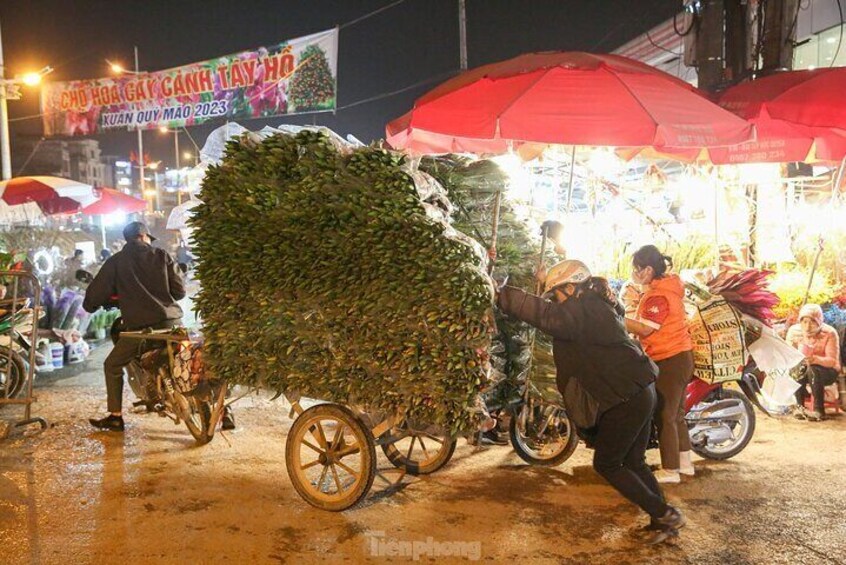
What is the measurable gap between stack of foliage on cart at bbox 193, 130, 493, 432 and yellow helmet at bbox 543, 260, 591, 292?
19.0 inches

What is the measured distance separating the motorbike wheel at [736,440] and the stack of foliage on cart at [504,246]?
5.43 feet

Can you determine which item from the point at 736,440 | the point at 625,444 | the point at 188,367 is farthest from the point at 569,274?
the point at 188,367

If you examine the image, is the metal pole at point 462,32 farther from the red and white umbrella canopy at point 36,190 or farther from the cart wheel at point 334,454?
the cart wheel at point 334,454

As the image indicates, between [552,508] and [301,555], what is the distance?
173 cm

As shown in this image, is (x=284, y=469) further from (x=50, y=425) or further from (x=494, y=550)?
(x=50, y=425)

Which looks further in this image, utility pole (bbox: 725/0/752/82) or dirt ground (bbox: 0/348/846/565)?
utility pole (bbox: 725/0/752/82)

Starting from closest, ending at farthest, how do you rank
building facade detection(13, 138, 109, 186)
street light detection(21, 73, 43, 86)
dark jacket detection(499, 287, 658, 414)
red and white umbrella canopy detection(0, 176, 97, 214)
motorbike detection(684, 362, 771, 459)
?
dark jacket detection(499, 287, 658, 414)
motorbike detection(684, 362, 771, 459)
red and white umbrella canopy detection(0, 176, 97, 214)
street light detection(21, 73, 43, 86)
building facade detection(13, 138, 109, 186)

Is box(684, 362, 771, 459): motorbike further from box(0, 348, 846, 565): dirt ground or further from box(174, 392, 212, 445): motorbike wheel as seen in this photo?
box(174, 392, 212, 445): motorbike wheel

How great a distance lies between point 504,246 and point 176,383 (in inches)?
123

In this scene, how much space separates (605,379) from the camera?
4.04 metres

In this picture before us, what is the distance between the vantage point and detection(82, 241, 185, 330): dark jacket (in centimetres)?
663

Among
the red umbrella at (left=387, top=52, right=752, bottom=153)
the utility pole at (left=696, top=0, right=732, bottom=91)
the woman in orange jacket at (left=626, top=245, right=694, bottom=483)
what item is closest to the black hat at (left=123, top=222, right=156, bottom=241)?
the red umbrella at (left=387, top=52, right=752, bottom=153)

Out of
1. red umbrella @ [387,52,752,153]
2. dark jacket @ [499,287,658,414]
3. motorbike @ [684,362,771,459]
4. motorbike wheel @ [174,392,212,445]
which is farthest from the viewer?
motorbike wheel @ [174,392,212,445]

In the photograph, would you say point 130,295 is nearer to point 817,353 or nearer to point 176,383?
point 176,383
